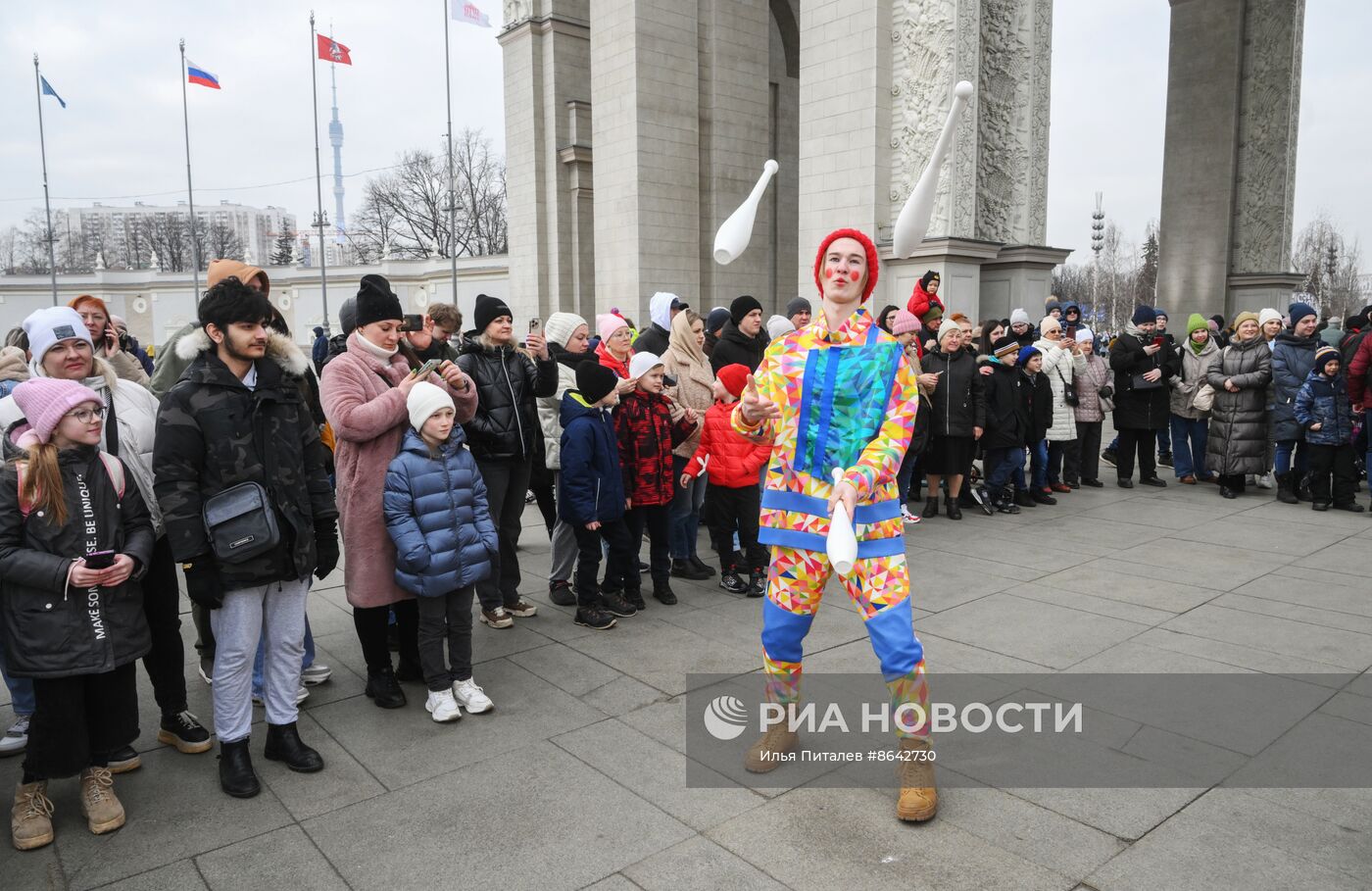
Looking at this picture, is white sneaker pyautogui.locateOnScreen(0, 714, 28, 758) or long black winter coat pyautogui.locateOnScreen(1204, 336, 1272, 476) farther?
long black winter coat pyautogui.locateOnScreen(1204, 336, 1272, 476)

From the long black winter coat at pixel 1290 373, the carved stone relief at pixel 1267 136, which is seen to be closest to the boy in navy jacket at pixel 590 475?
the long black winter coat at pixel 1290 373

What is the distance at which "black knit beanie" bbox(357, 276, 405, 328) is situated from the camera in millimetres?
4715

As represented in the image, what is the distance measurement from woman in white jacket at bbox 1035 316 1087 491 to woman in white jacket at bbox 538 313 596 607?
6.28 meters

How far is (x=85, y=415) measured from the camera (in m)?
3.60

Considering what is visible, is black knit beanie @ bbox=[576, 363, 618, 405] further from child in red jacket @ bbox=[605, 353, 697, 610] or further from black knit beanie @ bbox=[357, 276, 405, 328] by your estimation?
black knit beanie @ bbox=[357, 276, 405, 328]

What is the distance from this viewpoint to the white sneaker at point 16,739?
14.0 ft

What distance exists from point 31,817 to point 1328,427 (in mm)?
11231

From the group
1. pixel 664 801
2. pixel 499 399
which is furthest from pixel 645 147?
pixel 664 801

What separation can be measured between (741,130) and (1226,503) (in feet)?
36.8

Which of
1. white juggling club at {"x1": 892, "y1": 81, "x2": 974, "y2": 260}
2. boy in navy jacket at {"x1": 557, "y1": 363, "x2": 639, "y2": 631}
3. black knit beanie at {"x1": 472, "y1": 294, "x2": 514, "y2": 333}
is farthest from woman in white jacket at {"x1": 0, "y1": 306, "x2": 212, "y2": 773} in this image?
white juggling club at {"x1": 892, "y1": 81, "x2": 974, "y2": 260}

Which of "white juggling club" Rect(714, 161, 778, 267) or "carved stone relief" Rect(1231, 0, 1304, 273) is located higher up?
"carved stone relief" Rect(1231, 0, 1304, 273)

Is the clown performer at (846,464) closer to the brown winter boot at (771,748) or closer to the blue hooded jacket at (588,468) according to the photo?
the brown winter boot at (771,748)

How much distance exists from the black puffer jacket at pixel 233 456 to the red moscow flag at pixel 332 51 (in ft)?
105

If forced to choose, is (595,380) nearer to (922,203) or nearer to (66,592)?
(922,203)
